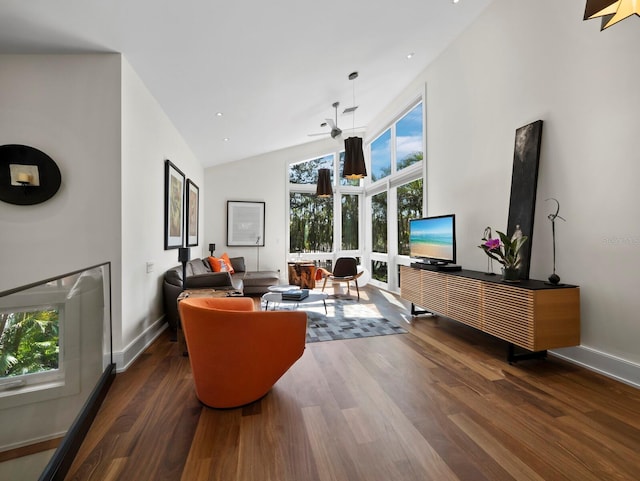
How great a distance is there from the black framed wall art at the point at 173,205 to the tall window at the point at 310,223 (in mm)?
3123

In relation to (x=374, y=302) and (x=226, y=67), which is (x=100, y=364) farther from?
(x=374, y=302)

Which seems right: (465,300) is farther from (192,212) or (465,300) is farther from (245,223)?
(245,223)

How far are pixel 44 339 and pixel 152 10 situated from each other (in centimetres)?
230

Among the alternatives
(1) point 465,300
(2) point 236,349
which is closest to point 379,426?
(2) point 236,349

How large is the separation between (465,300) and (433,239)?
1104 millimetres

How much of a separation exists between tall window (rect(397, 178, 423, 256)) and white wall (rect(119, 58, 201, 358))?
162 inches

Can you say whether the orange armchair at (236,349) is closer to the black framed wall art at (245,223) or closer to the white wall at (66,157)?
the white wall at (66,157)

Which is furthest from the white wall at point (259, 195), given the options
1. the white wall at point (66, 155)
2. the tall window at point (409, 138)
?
the white wall at point (66, 155)

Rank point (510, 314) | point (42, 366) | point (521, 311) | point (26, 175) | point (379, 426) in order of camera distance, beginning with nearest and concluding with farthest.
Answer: point (42, 366) < point (379, 426) < point (26, 175) < point (521, 311) < point (510, 314)

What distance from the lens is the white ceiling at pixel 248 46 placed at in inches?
89.0

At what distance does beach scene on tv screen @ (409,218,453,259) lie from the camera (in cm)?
396

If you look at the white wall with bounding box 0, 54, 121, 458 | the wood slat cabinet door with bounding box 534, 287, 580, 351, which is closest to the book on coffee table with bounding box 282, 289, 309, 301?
the white wall with bounding box 0, 54, 121, 458

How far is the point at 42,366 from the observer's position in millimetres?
1236

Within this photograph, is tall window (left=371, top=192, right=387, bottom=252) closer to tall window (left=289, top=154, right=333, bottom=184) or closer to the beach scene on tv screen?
tall window (left=289, top=154, right=333, bottom=184)
